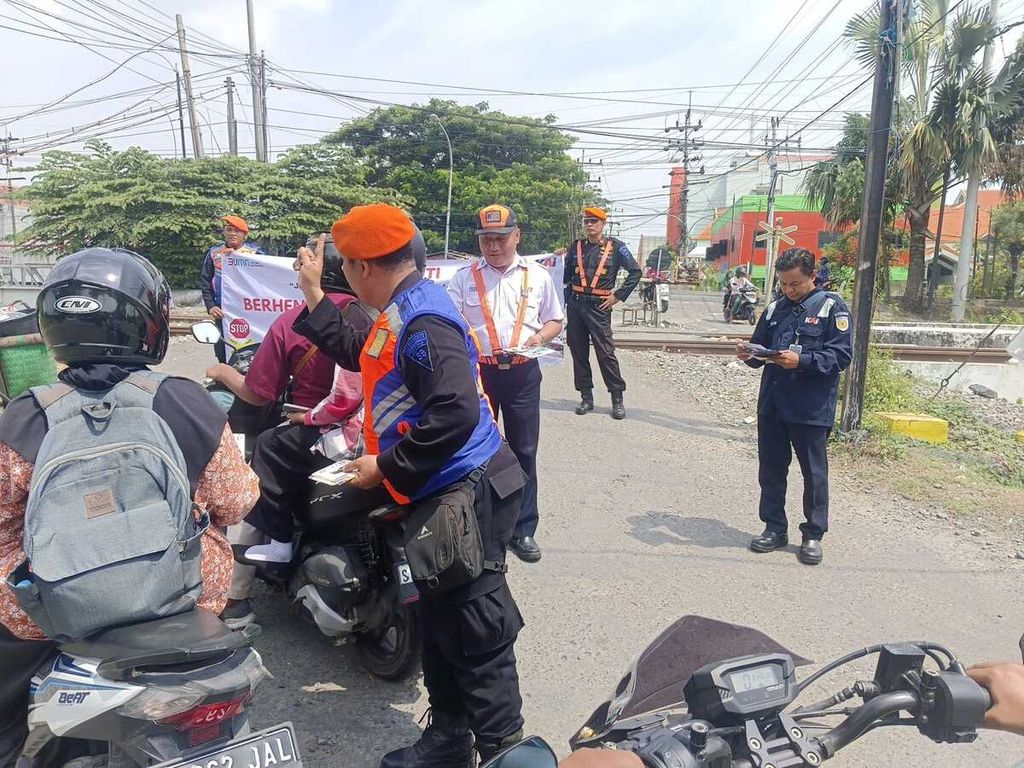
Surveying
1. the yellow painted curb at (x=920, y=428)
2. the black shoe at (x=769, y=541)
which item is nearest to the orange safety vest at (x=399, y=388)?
the black shoe at (x=769, y=541)

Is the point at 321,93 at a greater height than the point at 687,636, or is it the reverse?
the point at 321,93

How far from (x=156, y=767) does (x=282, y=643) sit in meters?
2.15

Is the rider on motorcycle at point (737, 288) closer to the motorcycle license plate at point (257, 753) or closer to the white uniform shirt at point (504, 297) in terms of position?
the white uniform shirt at point (504, 297)

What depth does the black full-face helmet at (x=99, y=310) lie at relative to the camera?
1.80 meters

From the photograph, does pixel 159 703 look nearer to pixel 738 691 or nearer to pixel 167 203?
pixel 738 691

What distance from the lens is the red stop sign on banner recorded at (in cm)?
665

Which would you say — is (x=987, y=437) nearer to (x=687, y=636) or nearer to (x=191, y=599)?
(x=687, y=636)

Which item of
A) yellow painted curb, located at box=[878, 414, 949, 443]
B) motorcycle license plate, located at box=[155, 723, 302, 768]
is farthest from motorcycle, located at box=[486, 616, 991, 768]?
yellow painted curb, located at box=[878, 414, 949, 443]

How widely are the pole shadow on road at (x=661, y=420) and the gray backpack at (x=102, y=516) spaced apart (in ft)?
20.3

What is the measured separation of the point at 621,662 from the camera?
11.5 feet

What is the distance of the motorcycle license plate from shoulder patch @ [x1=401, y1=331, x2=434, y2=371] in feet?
3.52

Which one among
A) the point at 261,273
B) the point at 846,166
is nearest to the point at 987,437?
the point at 261,273

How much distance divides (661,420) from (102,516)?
22.5ft

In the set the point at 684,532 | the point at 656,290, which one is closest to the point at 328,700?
the point at 684,532
